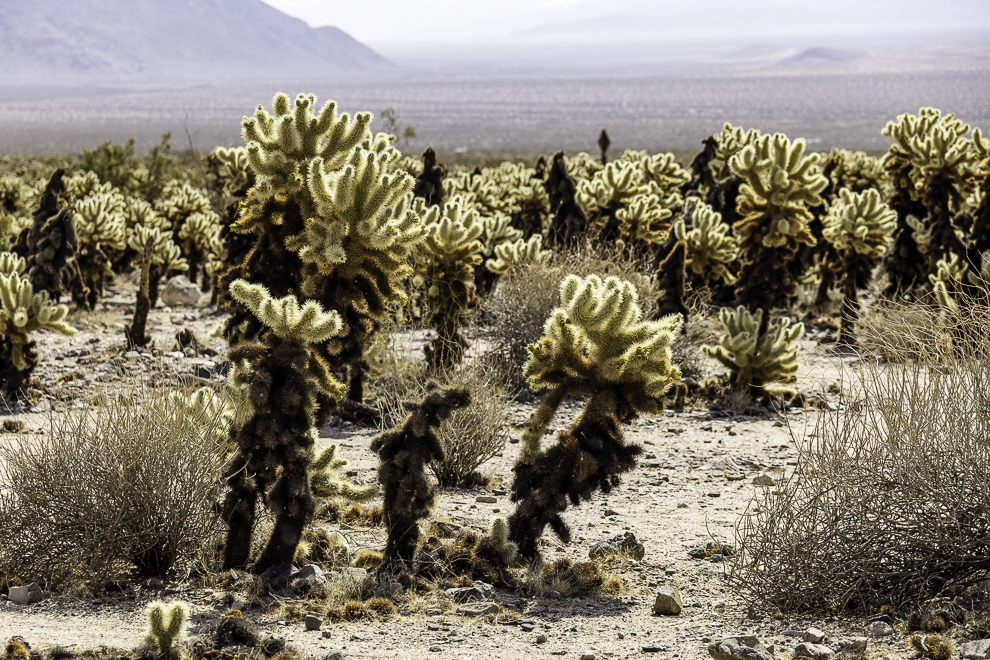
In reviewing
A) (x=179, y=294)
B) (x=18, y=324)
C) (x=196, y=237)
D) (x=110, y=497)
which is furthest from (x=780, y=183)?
(x=196, y=237)

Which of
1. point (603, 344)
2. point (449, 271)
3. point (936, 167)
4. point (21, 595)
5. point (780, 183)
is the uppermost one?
point (936, 167)

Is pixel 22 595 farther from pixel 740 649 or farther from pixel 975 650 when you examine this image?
pixel 975 650

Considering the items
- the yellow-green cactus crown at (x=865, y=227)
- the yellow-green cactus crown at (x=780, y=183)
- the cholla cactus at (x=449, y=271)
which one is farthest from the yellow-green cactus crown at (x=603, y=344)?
the yellow-green cactus crown at (x=865, y=227)

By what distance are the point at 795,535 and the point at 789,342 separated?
19.7 ft

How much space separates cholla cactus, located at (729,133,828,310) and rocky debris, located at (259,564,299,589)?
21.5ft

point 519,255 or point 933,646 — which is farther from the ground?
point 519,255

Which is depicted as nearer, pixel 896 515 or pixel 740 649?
pixel 740 649

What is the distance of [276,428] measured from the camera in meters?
5.42

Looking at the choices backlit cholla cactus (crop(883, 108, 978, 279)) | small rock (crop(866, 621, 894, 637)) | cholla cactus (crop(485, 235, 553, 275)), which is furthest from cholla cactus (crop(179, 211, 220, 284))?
small rock (crop(866, 621, 894, 637))

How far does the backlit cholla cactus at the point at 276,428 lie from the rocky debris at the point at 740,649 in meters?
2.26

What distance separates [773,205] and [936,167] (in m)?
4.94

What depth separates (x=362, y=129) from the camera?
7.39 m

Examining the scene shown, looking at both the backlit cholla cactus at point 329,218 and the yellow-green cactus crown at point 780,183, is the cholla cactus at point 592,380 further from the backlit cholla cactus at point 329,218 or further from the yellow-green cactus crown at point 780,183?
the yellow-green cactus crown at point 780,183

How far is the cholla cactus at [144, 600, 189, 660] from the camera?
14.5ft
